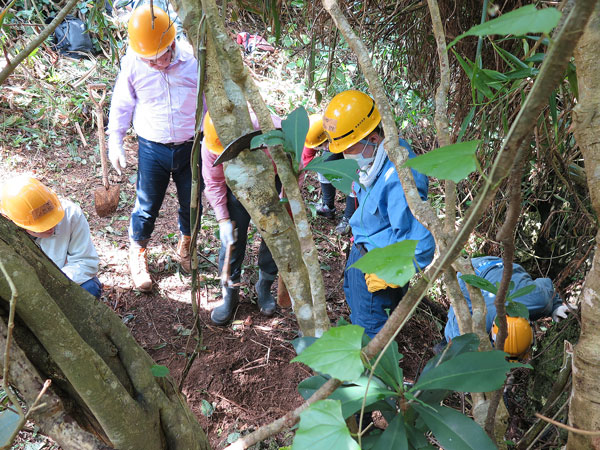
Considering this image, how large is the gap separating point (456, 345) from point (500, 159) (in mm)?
701

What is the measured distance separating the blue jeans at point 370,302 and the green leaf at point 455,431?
1.47 m

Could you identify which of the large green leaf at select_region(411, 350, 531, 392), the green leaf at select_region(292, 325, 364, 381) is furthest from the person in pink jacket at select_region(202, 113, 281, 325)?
the green leaf at select_region(292, 325, 364, 381)

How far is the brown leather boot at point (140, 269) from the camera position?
11.9 feet

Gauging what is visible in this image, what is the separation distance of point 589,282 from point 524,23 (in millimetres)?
636

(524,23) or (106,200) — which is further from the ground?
(524,23)

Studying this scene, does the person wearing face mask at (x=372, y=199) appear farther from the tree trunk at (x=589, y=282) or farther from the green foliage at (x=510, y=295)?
the tree trunk at (x=589, y=282)

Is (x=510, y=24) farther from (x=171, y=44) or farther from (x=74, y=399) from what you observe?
(x=171, y=44)

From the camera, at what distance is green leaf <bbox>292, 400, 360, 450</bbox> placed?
67cm

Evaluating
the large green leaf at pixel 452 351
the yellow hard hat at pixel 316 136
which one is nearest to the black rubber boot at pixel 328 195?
the yellow hard hat at pixel 316 136

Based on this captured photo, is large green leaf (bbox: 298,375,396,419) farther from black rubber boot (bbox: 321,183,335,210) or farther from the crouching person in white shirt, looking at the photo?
black rubber boot (bbox: 321,183,335,210)

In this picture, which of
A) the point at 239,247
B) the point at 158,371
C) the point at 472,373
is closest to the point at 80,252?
the point at 239,247

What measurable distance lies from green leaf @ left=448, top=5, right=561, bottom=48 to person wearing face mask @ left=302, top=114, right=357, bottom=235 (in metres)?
2.84

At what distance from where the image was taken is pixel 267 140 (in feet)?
3.14

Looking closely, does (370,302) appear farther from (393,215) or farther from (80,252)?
(80,252)
